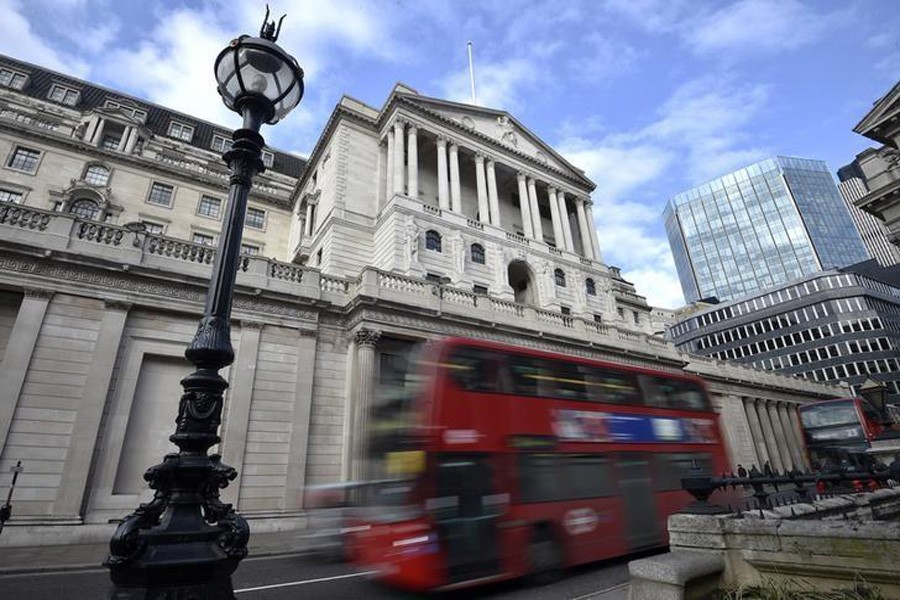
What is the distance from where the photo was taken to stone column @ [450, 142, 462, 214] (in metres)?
29.8

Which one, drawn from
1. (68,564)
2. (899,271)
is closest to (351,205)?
(68,564)

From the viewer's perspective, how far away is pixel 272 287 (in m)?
16.9

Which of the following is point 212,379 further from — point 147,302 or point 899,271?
point 899,271

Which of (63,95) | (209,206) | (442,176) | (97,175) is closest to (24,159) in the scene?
(97,175)

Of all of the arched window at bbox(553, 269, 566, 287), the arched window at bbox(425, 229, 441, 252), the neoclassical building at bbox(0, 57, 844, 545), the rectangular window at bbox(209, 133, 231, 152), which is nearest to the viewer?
the neoclassical building at bbox(0, 57, 844, 545)

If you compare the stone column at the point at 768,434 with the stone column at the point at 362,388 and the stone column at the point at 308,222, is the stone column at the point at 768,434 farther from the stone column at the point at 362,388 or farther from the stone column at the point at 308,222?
the stone column at the point at 308,222

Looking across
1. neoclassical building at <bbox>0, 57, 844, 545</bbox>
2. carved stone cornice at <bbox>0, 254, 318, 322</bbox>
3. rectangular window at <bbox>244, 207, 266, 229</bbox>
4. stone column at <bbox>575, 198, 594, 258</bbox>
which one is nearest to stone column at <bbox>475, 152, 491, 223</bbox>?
neoclassical building at <bbox>0, 57, 844, 545</bbox>

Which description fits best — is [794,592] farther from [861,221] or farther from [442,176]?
[861,221]

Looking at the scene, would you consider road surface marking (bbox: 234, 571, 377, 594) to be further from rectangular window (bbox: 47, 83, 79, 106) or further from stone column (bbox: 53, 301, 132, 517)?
rectangular window (bbox: 47, 83, 79, 106)

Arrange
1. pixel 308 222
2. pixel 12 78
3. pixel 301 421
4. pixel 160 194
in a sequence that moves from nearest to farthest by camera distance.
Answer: pixel 301 421 → pixel 160 194 → pixel 308 222 → pixel 12 78

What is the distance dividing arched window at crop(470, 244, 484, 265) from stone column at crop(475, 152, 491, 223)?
2253 millimetres

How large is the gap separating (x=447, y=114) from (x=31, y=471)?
3141cm

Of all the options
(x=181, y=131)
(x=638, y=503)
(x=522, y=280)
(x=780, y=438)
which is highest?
(x=181, y=131)

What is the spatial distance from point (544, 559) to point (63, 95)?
45654 millimetres
